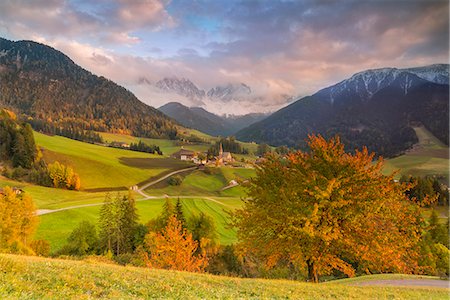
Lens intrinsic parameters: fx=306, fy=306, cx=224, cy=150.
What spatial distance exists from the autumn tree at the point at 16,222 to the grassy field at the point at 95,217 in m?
9.55

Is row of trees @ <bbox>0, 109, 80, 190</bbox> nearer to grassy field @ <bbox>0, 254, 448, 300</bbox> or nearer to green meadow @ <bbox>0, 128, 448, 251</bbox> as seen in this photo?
green meadow @ <bbox>0, 128, 448, 251</bbox>

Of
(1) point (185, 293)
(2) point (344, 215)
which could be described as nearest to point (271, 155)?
(2) point (344, 215)

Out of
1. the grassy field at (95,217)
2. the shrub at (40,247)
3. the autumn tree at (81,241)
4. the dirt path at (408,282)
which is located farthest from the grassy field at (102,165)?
the dirt path at (408,282)

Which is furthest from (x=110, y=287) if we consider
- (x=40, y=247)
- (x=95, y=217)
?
(x=95, y=217)

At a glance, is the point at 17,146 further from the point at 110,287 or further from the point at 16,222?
the point at 110,287

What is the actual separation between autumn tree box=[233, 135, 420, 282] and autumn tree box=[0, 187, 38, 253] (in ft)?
159

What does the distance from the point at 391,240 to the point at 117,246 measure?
66449mm

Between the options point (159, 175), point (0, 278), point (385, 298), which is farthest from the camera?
point (159, 175)

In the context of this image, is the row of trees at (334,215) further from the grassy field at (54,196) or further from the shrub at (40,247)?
the grassy field at (54,196)

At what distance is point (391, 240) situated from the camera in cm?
2677

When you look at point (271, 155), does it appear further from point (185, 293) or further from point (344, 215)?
point (185, 293)

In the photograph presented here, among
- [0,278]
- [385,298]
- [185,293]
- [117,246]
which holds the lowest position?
[117,246]

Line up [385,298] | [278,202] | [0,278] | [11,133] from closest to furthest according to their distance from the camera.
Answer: [0,278], [385,298], [278,202], [11,133]

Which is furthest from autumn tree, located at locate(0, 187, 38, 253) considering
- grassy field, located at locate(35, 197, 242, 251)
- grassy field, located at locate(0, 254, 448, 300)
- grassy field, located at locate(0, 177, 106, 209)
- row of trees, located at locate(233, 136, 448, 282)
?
row of trees, located at locate(233, 136, 448, 282)
